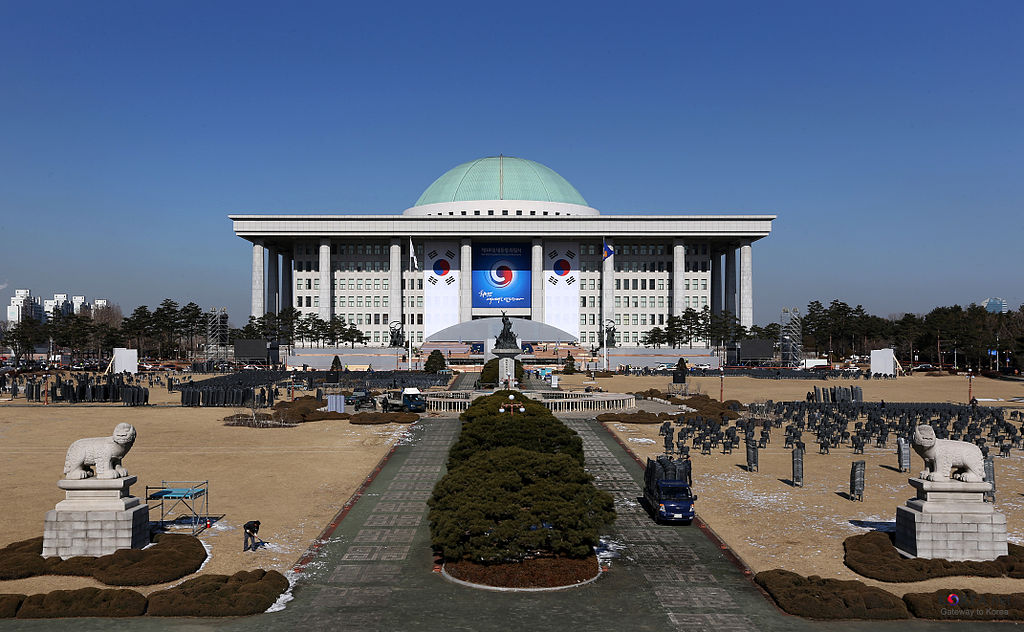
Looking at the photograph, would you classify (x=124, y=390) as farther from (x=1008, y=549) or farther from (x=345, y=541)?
(x=1008, y=549)

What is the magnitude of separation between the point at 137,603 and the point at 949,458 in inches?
904

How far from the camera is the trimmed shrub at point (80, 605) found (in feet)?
61.0

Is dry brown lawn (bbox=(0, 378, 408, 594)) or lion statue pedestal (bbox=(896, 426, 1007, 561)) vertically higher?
lion statue pedestal (bbox=(896, 426, 1007, 561))

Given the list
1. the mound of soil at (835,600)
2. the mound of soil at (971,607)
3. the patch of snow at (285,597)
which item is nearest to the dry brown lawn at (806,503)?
A: the mound of soil at (971,607)

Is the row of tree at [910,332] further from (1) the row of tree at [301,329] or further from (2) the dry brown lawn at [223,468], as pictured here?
(2) the dry brown lawn at [223,468]

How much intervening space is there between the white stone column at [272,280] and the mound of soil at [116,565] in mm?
142490

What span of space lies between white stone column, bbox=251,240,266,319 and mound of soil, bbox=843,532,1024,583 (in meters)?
152

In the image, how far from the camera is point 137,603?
18.9 metres

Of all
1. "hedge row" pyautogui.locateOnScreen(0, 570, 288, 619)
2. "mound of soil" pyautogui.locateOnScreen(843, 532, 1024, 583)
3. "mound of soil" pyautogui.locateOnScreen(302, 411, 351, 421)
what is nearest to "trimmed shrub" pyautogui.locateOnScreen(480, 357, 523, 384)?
"mound of soil" pyautogui.locateOnScreen(302, 411, 351, 421)

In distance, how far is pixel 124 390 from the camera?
6962cm

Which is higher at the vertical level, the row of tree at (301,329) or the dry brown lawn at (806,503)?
the row of tree at (301,329)

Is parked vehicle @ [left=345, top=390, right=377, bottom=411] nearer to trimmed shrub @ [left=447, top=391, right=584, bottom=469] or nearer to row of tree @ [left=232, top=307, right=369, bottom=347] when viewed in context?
trimmed shrub @ [left=447, top=391, right=584, bottom=469]

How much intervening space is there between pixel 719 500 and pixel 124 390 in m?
58.3

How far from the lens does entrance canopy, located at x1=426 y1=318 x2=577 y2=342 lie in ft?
438
